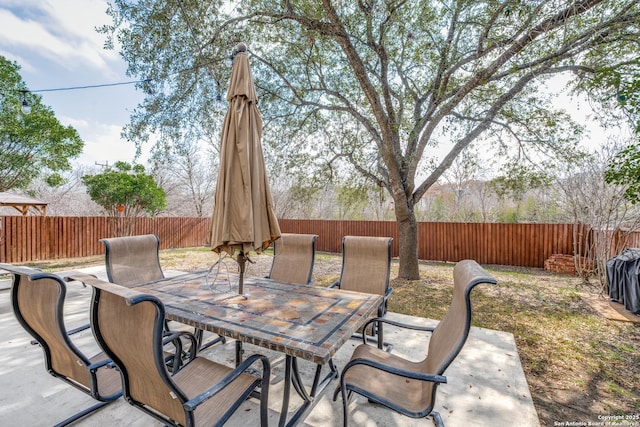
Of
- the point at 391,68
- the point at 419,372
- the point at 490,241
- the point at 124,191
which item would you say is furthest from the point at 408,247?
the point at 124,191

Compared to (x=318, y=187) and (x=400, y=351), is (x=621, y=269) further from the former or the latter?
(x=318, y=187)

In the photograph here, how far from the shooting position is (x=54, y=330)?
144 centimetres

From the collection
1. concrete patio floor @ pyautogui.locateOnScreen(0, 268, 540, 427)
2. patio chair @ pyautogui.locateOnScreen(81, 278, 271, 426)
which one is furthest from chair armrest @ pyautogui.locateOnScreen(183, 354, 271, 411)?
concrete patio floor @ pyautogui.locateOnScreen(0, 268, 540, 427)

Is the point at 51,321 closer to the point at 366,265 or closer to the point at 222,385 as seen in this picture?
the point at 222,385

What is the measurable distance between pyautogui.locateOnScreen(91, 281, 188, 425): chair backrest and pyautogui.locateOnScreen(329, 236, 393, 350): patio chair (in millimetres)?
2106

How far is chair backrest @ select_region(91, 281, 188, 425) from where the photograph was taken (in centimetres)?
109

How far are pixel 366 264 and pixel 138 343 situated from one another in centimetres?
253

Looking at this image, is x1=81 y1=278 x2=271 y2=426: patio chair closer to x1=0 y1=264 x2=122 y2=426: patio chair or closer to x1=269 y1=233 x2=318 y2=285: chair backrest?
x1=0 y1=264 x2=122 y2=426: patio chair

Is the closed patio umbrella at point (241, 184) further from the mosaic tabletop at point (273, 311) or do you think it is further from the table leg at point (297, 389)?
the table leg at point (297, 389)

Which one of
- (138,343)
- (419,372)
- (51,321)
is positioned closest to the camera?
(138,343)

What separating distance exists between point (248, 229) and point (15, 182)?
1216 cm

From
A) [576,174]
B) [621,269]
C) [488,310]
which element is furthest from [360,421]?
[576,174]

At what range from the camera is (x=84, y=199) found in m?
17.0

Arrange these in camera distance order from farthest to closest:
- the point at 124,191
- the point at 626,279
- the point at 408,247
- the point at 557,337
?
the point at 124,191 → the point at 408,247 → the point at 626,279 → the point at 557,337
